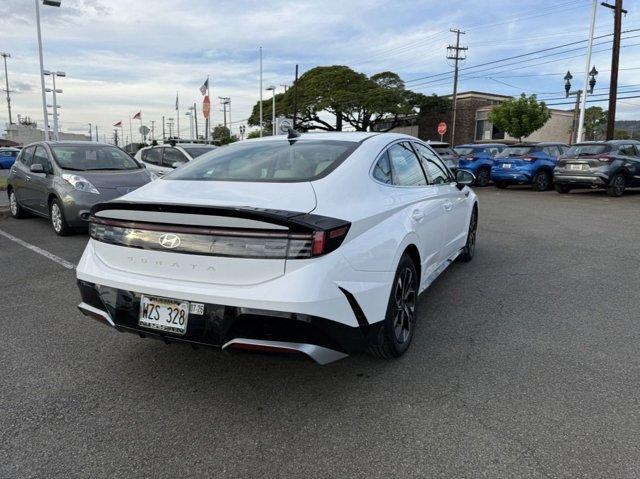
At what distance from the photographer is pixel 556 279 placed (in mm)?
5598

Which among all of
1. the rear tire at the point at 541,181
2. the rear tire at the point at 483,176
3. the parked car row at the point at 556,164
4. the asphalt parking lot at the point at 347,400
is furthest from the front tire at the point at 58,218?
the rear tire at the point at 483,176

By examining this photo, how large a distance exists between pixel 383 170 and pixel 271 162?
2.63ft

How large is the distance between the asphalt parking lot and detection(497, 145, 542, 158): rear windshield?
509 inches

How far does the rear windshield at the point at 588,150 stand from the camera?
14167mm

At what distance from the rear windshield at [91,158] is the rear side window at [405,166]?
19.6ft

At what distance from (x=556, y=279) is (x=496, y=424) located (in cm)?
336

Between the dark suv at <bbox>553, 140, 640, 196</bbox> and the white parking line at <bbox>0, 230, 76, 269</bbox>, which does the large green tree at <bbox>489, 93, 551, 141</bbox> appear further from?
the white parking line at <bbox>0, 230, 76, 269</bbox>

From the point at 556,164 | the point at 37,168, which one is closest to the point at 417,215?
the point at 37,168

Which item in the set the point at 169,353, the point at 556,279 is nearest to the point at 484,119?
the point at 556,279

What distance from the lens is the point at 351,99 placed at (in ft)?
150

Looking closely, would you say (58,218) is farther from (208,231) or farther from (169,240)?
(208,231)

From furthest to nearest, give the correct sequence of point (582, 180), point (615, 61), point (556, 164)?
1. point (615, 61)
2. point (556, 164)
3. point (582, 180)

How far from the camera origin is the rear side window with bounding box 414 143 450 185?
460cm

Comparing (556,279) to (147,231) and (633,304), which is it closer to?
(633,304)
